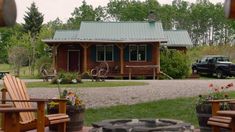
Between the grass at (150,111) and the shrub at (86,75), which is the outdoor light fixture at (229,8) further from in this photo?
the shrub at (86,75)

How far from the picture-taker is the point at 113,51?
28.2m

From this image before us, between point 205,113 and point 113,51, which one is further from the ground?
point 113,51

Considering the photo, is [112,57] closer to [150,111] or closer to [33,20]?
[150,111]

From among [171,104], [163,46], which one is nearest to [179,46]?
[163,46]

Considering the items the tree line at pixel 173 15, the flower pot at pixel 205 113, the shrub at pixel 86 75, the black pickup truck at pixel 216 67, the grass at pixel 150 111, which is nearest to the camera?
the flower pot at pixel 205 113

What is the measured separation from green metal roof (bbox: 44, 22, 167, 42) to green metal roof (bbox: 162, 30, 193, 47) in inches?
57.8

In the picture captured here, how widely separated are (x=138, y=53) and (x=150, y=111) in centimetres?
1811

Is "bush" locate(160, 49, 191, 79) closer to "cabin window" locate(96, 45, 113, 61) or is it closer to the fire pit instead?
"cabin window" locate(96, 45, 113, 61)

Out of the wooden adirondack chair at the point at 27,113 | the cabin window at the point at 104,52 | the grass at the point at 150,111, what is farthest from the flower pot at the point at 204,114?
the cabin window at the point at 104,52

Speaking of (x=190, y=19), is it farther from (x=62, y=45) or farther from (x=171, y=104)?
(x=171, y=104)

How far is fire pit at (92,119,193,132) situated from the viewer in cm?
602

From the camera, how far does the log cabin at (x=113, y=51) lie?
27.4m

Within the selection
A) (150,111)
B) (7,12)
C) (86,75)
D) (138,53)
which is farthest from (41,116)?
(138,53)

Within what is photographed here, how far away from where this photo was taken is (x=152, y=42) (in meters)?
27.3
